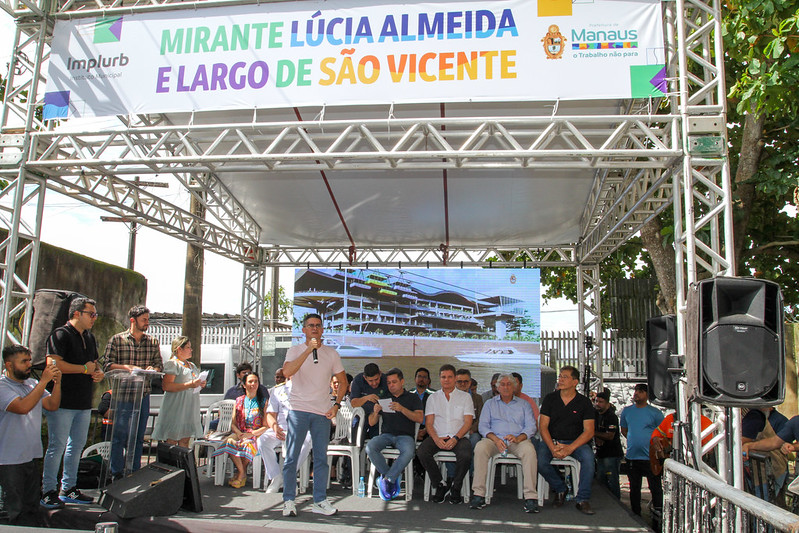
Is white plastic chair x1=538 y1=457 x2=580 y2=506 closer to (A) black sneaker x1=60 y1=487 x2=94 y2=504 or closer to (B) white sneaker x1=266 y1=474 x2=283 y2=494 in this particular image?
(B) white sneaker x1=266 y1=474 x2=283 y2=494

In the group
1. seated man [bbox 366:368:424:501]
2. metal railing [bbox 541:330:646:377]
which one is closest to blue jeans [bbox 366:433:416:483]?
seated man [bbox 366:368:424:501]

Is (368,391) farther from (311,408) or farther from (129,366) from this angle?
(129,366)

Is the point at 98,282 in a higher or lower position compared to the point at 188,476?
higher

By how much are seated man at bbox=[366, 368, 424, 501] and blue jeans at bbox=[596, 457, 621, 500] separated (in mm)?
2103

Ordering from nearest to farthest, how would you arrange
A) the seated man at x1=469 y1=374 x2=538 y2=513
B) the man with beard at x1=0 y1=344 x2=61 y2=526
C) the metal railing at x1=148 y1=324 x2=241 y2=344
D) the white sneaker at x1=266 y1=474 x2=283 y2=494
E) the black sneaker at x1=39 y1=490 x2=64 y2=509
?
the man with beard at x1=0 y1=344 x2=61 y2=526 → the black sneaker at x1=39 y1=490 x2=64 y2=509 → the seated man at x1=469 y1=374 x2=538 y2=513 → the white sneaker at x1=266 y1=474 x2=283 y2=494 → the metal railing at x1=148 y1=324 x2=241 y2=344

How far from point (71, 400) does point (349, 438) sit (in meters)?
2.57

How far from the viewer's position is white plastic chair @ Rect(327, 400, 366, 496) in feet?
18.8

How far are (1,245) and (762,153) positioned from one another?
9.44m

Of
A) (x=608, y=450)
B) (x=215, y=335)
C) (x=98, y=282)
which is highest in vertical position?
(x=98, y=282)

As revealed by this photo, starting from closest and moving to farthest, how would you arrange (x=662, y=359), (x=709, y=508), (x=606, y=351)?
(x=709, y=508) → (x=662, y=359) → (x=606, y=351)

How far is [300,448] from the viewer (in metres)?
4.78

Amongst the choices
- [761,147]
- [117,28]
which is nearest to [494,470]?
[117,28]

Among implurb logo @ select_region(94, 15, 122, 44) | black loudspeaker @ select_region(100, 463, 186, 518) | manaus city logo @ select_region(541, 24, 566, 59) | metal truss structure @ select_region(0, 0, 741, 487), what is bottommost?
black loudspeaker @ select_region(100, 463, 186, 518)

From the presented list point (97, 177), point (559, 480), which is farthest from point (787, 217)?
point (97, 177)
